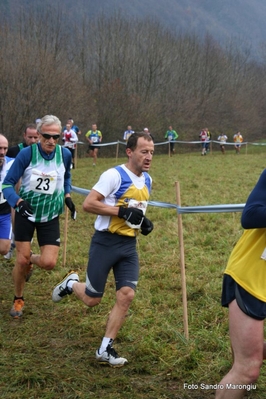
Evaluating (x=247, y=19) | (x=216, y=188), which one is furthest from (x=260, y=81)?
(x=247, y=19)

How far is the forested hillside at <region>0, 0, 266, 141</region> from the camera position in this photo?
29.3m

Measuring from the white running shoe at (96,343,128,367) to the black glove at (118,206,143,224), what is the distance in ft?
3.57

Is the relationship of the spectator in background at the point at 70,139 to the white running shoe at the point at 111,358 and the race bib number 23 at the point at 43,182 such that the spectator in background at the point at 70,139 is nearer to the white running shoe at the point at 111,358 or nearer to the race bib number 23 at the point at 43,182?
the race bib number 23 at the point at 43,182

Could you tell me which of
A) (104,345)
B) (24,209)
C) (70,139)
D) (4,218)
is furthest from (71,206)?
(70,139)

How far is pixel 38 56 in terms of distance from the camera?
30109mm

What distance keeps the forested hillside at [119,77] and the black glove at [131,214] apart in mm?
25192

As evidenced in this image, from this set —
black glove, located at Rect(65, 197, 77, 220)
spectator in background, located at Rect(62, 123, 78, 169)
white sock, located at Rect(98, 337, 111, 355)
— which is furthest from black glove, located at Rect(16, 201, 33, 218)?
spectator in background, located at Rect(62, 123, 78, 169)

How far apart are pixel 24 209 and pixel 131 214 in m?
1.29

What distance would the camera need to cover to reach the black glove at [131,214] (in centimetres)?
438

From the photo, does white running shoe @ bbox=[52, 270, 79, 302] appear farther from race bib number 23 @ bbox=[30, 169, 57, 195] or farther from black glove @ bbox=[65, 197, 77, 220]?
race bib number 23 @ bbox=[30, 169, 57, 195]

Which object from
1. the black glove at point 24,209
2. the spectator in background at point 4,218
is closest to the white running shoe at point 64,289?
the black glove at point 24,209

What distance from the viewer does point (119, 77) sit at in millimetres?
43438

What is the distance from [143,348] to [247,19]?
6667 inches

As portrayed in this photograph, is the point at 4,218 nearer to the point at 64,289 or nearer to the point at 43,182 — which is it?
the point at 43,182
